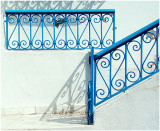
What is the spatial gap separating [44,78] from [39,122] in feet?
3.34

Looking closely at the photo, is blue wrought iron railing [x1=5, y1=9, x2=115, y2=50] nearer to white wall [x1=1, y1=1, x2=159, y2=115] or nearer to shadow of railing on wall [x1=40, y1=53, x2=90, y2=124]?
white wall [x1=1, y1=1, x2=159, y2=115]

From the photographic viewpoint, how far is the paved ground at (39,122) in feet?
11.8

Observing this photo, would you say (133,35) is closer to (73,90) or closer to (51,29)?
(73,90)

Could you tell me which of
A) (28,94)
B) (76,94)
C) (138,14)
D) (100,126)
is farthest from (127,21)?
(100,126)

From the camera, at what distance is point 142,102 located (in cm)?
349

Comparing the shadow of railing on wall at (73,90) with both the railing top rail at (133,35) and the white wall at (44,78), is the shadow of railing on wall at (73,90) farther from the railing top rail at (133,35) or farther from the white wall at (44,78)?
the railing top rail at (133,35)

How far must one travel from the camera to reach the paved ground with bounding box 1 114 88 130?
→ 3.59 m

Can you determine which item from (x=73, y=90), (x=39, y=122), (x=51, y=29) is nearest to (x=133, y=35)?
(x=73, y=90)

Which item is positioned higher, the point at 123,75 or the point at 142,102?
the point at 123,75

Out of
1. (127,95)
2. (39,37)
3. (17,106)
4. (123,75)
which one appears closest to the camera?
(127,95)

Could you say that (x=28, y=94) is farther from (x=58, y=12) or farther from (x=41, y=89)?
(x=58, y=12)

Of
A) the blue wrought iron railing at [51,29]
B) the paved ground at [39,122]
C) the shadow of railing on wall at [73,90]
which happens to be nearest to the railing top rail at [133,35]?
the paved ground at [39,122]

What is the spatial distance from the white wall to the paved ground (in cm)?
36

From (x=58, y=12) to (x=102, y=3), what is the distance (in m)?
1.61
